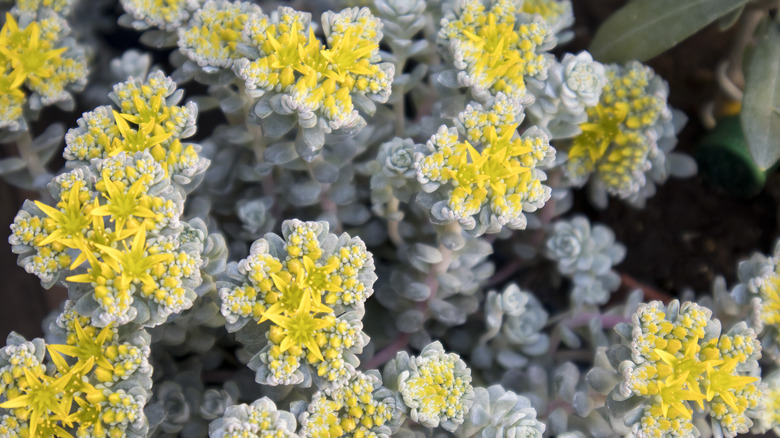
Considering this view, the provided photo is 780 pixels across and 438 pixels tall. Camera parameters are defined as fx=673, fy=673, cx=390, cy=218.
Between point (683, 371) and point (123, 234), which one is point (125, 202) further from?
point (683, 371)

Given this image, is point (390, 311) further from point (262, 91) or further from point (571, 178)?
point (262, 91)

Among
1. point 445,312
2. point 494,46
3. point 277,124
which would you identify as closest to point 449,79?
point 494,46

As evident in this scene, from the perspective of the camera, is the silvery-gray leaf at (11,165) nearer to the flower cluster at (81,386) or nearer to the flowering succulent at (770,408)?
the flower cluster at (81,386)

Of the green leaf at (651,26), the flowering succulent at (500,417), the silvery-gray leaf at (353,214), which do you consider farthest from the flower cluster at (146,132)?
the green leaf at (651,26)

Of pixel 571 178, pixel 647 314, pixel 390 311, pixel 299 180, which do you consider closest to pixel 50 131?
pixel 299 180

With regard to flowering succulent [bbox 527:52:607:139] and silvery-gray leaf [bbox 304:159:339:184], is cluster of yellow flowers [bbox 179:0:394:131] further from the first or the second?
flowering succulent [bbox 527:52:607:139]

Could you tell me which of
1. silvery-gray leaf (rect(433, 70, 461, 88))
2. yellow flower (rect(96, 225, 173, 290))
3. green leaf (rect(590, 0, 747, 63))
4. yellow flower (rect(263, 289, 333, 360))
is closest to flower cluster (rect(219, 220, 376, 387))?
yellow flower (rect(263, 289, 333, 360))
